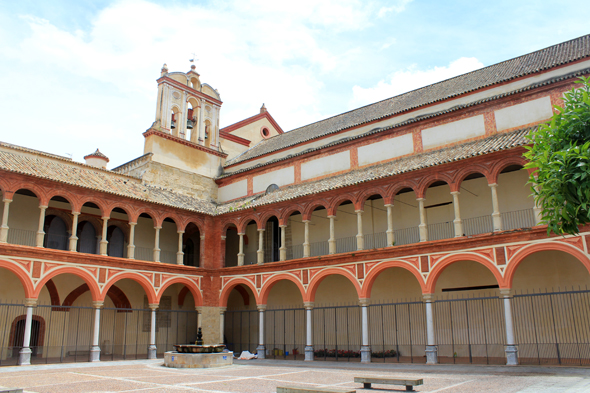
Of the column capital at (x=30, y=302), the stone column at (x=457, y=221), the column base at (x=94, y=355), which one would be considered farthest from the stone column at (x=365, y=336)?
the column capital at (x=30, y=302)

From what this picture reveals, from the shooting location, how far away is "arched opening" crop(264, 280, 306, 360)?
21.8 meters

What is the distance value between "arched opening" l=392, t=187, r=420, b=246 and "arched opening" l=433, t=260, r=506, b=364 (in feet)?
6.21

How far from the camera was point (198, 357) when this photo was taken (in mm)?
14758

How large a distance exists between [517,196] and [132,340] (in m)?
16.7

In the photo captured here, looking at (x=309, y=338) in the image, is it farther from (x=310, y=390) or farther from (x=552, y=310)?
(x=310, y=390)

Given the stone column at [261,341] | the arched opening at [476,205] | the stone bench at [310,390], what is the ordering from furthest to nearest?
the stone column at [261,341] < the arched opening at [476,205] < the stone bench at [310,390]

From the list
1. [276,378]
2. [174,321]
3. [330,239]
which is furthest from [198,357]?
[174,321]

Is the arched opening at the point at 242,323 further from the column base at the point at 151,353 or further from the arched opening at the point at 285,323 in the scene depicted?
the column base at the point at 151,353

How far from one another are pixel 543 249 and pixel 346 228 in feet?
27.3

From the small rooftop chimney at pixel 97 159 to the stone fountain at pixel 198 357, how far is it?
576 inches

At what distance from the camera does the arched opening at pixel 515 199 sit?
16.4 metres

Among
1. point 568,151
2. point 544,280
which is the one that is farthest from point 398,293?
point 568,151

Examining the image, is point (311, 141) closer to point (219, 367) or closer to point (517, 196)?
point (517, 196)

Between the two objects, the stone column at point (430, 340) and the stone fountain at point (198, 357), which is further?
the stone column at point (430, 340)
